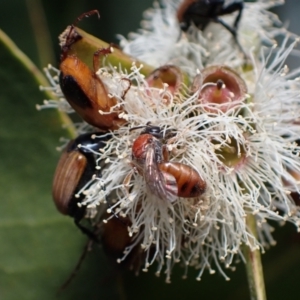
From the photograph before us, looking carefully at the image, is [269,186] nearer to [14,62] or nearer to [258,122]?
[258,122]

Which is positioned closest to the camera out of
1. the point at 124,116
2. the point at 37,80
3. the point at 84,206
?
the point at 124,116

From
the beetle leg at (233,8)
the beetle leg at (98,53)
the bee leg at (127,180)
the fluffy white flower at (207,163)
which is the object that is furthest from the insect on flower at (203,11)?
the bee leg at (127,180)

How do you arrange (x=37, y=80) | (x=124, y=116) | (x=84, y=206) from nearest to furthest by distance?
(x=124, y=116), (x=84, y=206), (x=37, y=80)

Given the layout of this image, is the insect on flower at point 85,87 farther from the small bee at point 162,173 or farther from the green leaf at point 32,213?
the green leaf at point 32,213

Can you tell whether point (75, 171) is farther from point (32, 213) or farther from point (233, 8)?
point (233, 8)

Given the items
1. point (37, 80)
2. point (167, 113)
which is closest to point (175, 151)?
point (167, 113)

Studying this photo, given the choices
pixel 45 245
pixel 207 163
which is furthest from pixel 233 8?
pixel 45 245
